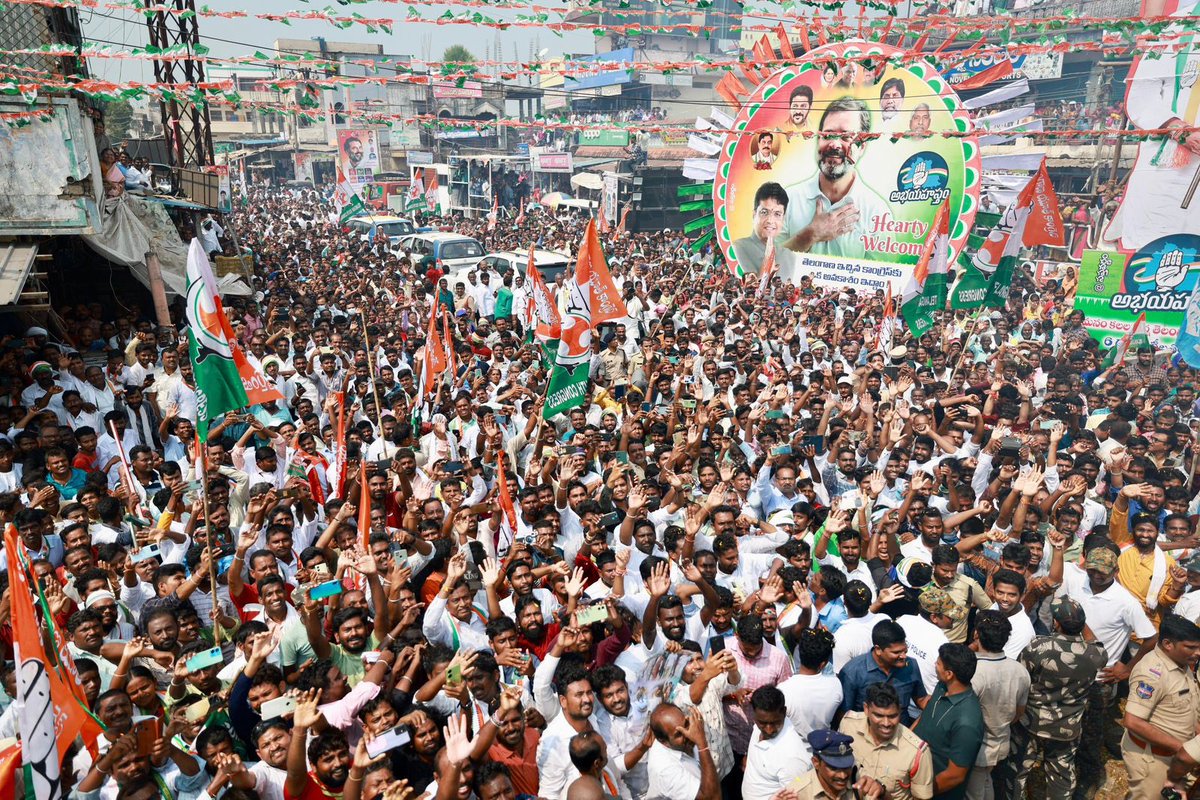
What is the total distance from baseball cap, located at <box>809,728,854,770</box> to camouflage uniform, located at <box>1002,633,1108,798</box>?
4.41 feet

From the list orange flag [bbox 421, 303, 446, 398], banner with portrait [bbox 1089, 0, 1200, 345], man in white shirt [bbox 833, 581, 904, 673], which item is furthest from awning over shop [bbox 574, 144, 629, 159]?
man in white shirt [bbox 833, 581, 904, 673]

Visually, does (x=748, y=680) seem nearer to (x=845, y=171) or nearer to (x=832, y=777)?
(x=832, y=777)

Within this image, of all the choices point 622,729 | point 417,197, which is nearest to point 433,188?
point 417,197

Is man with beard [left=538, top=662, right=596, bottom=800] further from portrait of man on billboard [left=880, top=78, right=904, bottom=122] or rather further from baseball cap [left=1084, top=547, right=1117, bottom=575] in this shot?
portrait of man on billboard [left=880, top=78, right=904, bottom=122]

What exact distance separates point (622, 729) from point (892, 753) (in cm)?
116

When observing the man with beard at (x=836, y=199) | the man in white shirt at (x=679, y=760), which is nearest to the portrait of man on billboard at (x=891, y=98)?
the man with beard at (x=836, y=199)

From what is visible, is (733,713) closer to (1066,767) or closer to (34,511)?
(1066,767)

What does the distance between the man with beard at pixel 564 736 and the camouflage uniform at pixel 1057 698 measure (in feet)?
7.40

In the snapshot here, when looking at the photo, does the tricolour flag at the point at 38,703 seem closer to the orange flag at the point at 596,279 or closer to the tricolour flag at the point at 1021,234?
the orange flag at the point at 596,279

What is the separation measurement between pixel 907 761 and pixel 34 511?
17.4 ft

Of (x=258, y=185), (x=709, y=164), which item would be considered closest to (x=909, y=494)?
(x=709, y=164)

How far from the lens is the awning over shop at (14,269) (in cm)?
837

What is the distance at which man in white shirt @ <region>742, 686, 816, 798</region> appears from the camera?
11.2ft

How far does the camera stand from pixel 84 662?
3916 mm
